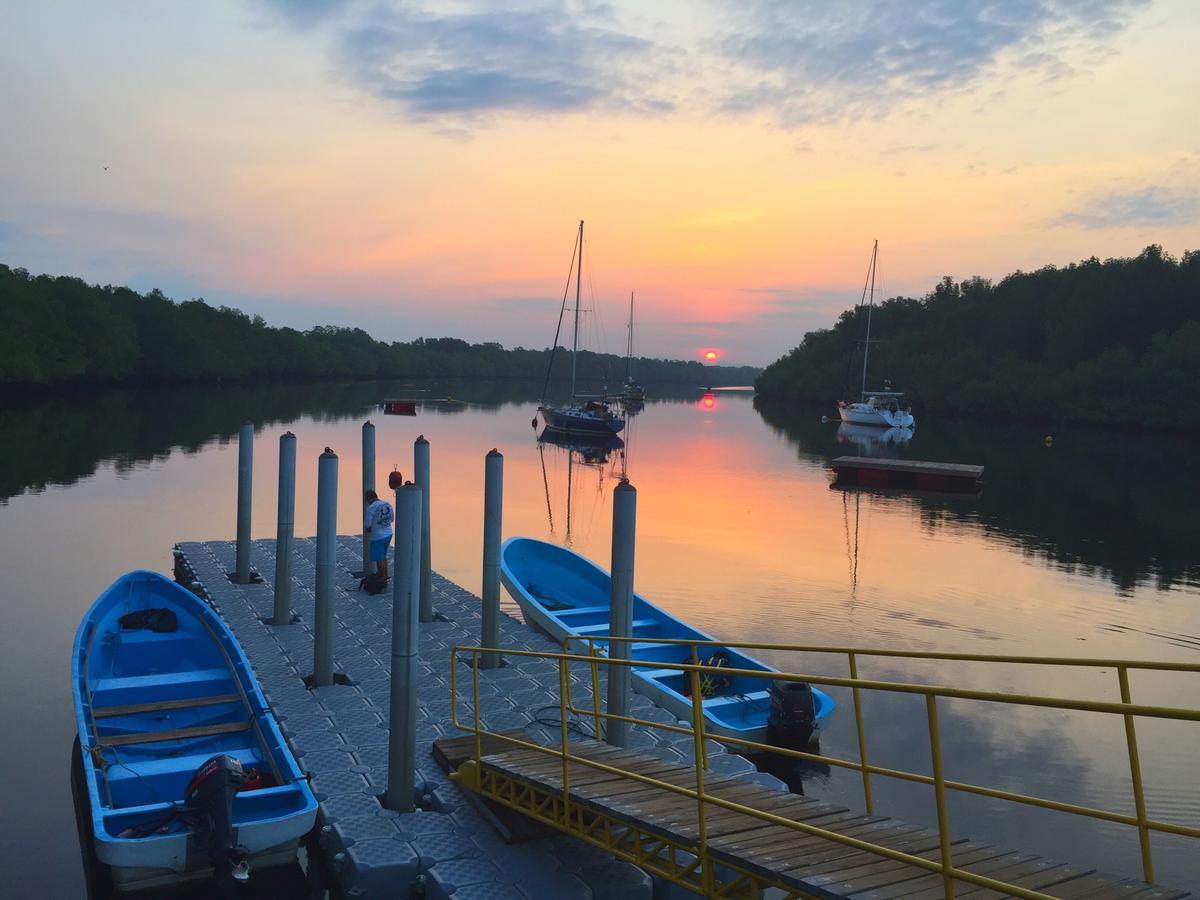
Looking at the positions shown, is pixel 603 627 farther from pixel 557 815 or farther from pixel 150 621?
pixel 557 815

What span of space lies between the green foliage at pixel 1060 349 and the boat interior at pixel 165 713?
86.1 metres

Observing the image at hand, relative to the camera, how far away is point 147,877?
726cm

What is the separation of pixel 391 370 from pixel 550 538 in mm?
176227

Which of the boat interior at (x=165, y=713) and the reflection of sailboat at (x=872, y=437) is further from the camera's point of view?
the reflection of sailboat at (x=872, y=437)

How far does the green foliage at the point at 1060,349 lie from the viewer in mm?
83431

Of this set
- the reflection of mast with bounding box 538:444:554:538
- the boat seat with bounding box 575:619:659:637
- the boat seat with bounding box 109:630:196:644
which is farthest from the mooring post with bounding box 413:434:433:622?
the reflection of mast with bounding box 538:444:554:538

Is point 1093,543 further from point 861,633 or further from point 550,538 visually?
point 550,538

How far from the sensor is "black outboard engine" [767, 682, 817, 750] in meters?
10.5

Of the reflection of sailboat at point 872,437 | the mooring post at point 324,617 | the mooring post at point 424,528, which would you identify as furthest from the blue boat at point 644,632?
the reflection of sailboat at point 872,437

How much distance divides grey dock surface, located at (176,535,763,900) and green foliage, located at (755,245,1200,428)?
83.0 meters

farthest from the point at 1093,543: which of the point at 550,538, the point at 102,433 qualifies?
the point at 102,433

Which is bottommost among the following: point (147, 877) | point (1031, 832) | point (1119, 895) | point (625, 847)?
point (1031, 832)

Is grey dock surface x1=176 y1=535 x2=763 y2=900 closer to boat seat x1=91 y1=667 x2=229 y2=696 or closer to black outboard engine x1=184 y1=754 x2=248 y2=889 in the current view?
boat seat x1=91 y1=667 x2=229 y2=696

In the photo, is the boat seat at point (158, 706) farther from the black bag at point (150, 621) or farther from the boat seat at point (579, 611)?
the boat seat at point (579, 611)
